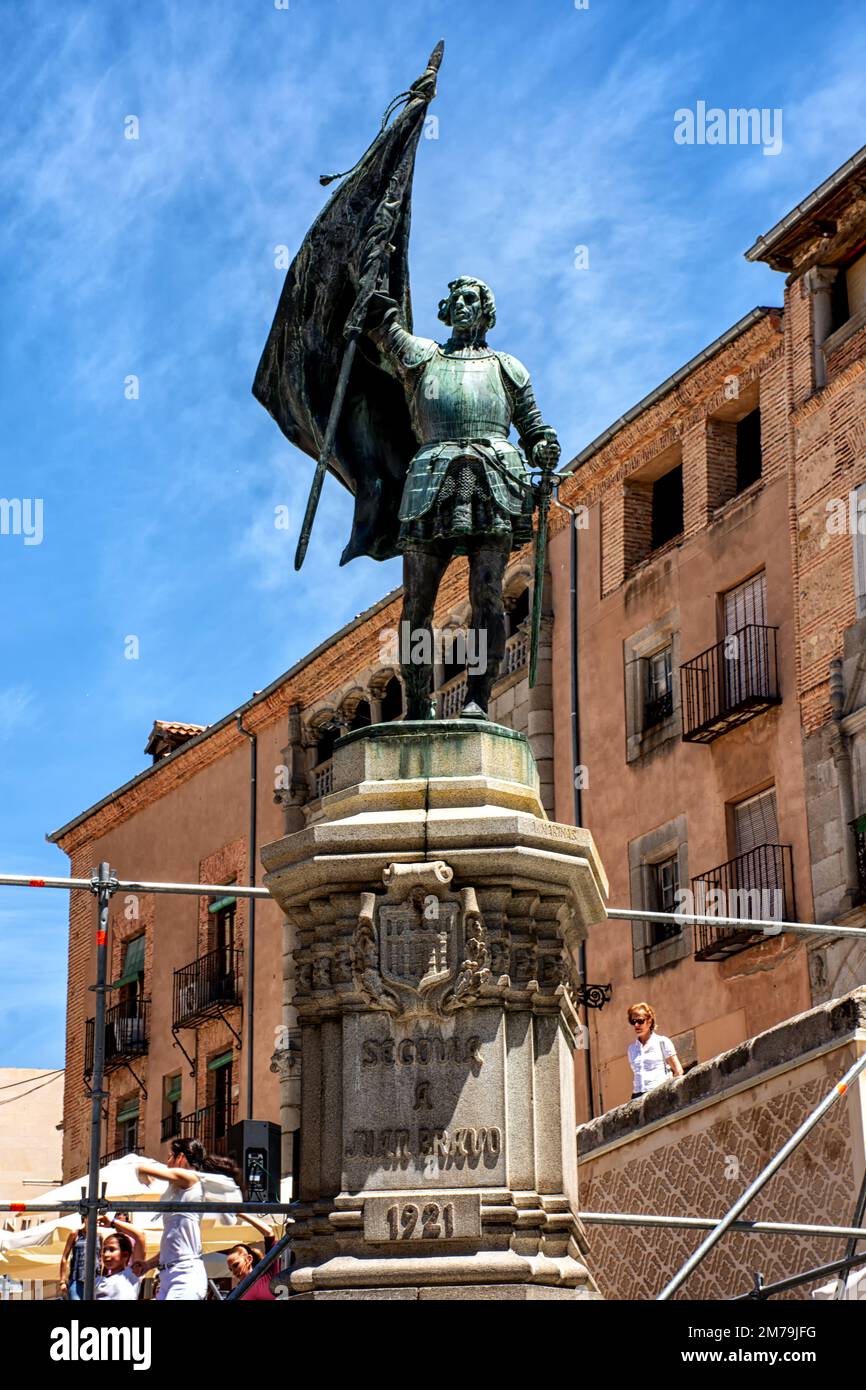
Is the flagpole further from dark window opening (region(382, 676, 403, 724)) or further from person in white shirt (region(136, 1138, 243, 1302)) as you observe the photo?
dark window opening (region(382, 676, 403, 724))

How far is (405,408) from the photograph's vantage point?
12.1 m

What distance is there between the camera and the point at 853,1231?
12562 millimetres

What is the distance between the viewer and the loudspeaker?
13.9 metres

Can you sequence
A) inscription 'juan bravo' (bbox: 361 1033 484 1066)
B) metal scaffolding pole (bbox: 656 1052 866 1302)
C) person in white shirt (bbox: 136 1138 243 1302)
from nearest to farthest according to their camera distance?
inscription 'juan bravo' (bbox: 361 1033 484 1066) < metal scaffolding pole (bbox: 656 1052 866 1302) < person in white shirt (bbox: 136 1138 243 1302)

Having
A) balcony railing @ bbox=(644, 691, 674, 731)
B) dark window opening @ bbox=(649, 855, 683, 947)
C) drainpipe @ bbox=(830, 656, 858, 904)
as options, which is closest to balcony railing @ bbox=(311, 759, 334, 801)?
balcony railing @ bbox=(644, 691, 674, 731)

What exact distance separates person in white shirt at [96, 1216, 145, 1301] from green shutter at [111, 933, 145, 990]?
33445 millimetres

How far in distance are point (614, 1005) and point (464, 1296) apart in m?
23.1

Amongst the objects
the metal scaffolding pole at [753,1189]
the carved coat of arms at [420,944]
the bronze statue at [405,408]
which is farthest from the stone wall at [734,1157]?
the carved coat of arms at [420,944]

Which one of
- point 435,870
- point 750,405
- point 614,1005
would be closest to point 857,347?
point 750,405

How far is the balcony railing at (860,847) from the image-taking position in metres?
27.9

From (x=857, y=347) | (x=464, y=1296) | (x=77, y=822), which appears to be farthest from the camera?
(x=77, y=822)

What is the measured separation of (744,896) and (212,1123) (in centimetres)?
1556

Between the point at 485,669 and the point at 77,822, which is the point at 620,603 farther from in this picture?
the point at 485,669
